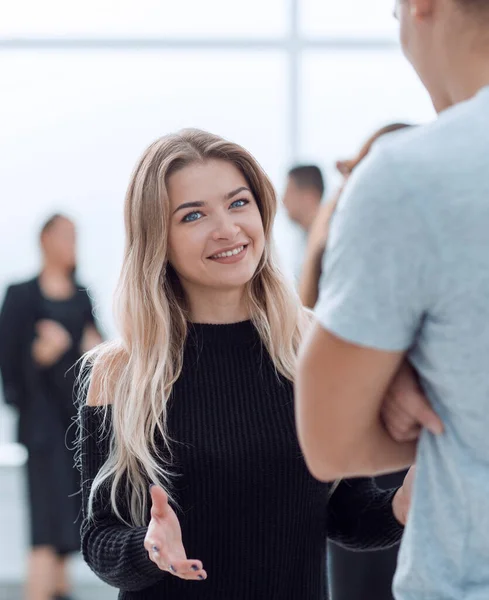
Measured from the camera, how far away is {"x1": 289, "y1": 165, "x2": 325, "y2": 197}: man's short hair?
414cm

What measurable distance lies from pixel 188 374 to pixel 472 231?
98 cm

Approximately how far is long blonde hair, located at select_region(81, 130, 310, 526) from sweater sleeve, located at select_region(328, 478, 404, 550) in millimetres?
233

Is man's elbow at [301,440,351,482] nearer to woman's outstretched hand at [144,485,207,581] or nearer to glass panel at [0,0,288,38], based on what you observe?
woman's outstretched hand at [144,485,207,581]

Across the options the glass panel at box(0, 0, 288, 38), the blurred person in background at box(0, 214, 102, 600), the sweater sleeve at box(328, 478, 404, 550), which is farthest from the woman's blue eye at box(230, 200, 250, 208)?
the glass panel at box(0, 0, 288, 38)

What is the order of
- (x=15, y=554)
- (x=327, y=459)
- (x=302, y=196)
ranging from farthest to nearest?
1. (x=15, y=554)
2. (x=302, y=196)
3. (x=327, y=459)

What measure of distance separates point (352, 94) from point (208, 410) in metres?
4.17

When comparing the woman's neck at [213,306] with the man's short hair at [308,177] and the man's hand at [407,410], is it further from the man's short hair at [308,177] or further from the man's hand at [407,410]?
the man's short hair at [308,177]

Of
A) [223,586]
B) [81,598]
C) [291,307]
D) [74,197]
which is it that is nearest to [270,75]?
[74,197]

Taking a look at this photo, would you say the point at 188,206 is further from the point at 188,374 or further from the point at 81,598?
the point at 81,598

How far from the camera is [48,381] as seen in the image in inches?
153

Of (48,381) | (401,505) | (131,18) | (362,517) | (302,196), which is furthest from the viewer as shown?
(131,18)

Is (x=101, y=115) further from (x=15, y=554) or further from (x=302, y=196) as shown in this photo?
(x=15, y=554)

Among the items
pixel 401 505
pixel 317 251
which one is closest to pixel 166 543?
pixel 401 505

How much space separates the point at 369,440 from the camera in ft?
3.49
